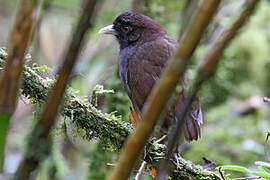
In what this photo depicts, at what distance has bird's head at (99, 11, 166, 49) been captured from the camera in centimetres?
382

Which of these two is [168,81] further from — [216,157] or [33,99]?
[216,157]

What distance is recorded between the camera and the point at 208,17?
892 millimetres

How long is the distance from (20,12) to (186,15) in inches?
170

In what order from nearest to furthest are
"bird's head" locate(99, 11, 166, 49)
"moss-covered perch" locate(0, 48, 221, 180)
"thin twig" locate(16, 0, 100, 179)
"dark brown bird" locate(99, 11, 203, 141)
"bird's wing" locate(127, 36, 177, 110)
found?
1. "thin twig" locate(16, 0, 100, 179)
2. "moss-covered perch" locate(0, 48, 221, 180)
3. "dark brown bird" locate(99, 11, 203, 141)
4. "bird's wing" locate(127, 36, 177, 110)
5. "bird's head" locate(99, 11, 166, 49)

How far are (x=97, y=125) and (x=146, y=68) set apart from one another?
3.46 ft

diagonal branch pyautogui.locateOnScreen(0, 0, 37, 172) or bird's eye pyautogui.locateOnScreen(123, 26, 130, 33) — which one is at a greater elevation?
bird's eye pyautogui.locateOnScreen(123, 26, 130, 33)

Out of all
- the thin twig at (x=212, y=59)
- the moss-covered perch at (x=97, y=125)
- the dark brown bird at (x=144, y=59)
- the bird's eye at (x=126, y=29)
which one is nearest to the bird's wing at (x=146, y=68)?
the dark brown bird at (x=144, y=59)

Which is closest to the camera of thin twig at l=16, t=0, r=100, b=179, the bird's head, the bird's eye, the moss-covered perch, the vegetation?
thin twig at l=16, t=0, r=100, b=179

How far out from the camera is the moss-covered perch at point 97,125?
7.69ft

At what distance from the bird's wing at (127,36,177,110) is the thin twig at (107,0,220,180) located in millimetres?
2351

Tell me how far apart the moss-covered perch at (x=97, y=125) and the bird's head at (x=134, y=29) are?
143cm

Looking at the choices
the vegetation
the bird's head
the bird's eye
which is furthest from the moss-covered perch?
the bird's eye

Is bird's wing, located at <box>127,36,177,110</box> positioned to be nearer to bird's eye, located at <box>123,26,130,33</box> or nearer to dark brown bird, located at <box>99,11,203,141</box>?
dark brown bird, located at <box>99,11,203,141</box>

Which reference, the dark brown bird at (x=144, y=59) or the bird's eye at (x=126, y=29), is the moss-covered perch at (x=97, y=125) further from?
the bird's eye at (x=126, y=29)
